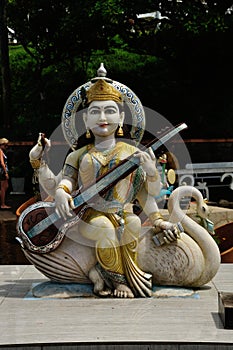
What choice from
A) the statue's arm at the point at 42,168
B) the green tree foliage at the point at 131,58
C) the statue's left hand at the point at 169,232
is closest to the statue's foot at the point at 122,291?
the statue's left hand at the point at 169,232

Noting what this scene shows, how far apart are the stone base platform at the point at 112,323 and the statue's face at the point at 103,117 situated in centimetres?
117

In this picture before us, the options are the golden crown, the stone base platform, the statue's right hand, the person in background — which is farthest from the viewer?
the person in background

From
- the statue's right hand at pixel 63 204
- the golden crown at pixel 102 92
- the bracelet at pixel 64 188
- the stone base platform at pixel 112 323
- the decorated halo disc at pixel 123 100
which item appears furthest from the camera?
the decorated halo disc at pixel 123 100

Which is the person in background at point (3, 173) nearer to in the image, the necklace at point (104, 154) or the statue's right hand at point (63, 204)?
the necklace at point (104, 154)

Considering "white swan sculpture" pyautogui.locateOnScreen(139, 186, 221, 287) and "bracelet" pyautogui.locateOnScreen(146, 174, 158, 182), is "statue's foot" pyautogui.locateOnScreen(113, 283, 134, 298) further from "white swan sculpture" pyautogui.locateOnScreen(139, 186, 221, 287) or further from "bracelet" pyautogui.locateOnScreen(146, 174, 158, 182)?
"bracelet" pyautogui.locateOnScreen(146, 174, 158, 182)

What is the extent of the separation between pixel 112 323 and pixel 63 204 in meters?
0.96

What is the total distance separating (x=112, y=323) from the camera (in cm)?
409

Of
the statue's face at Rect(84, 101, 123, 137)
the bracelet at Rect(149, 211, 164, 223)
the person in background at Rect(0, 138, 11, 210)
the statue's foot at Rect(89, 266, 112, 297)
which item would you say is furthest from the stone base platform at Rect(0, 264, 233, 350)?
the person in background at Rect(0, 138, 11, 210)

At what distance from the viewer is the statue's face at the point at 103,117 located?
4859 mm

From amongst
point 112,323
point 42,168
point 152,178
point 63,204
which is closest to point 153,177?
point 152,178

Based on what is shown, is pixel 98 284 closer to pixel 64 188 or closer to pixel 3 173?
pixel 64 188

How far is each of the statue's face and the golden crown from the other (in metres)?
0.04

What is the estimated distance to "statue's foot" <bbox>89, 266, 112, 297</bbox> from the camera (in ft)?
15.5

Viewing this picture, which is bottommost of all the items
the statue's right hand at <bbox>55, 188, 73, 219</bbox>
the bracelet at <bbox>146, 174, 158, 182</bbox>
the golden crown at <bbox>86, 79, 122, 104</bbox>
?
the statue's right hand at <bbox>55, 188, 73, 219</bbox>
